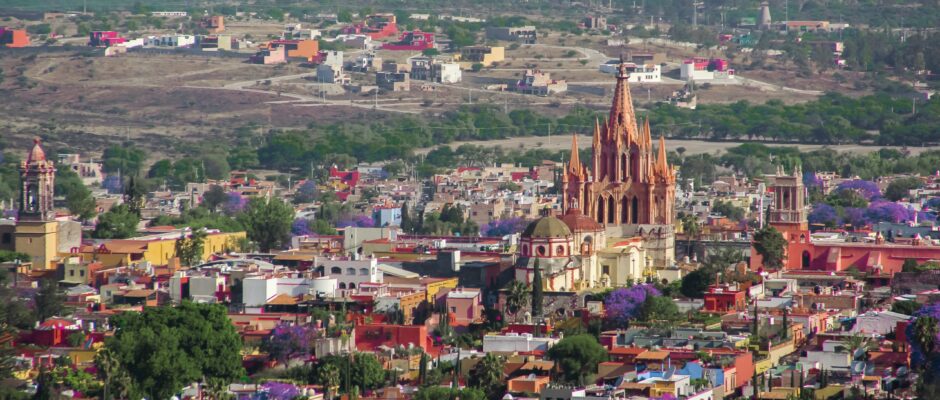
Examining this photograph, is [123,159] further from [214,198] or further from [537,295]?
[537,295]

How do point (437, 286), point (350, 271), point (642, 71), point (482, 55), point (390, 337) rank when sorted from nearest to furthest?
point (390, 337)
point (437, 286)
point (350, 271)
point (642, 71)
point (482, 55)

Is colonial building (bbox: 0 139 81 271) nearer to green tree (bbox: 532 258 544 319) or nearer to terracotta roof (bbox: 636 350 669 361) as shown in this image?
green tree (bbox: 532 258 544 319)

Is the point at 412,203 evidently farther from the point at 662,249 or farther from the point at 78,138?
the point at 78,138

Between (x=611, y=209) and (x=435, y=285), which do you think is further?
(x=611, y=209)

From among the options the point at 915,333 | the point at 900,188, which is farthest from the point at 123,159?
the point at 915,333

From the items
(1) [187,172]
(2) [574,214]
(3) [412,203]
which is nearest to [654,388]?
(2) [574,214]

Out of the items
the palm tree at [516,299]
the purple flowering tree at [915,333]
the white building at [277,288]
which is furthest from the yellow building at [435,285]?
the purple flowering tree at [915,333]

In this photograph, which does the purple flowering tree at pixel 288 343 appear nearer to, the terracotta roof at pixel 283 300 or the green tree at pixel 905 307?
the terracotta roof at pixel 283 300
